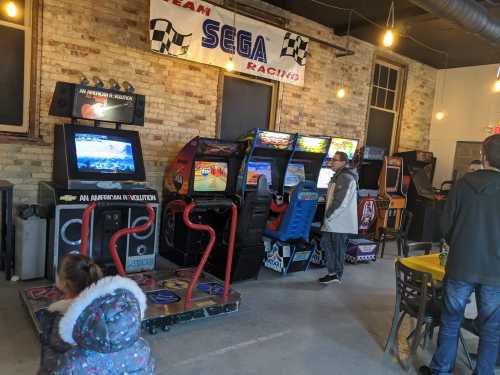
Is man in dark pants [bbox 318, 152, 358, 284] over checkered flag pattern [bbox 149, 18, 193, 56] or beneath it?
beneath

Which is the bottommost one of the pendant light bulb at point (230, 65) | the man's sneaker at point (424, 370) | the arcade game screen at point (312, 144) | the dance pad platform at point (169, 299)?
the man's sneaker at point (424, 370)

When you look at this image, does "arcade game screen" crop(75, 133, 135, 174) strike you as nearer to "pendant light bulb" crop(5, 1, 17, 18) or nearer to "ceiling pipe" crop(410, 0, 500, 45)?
"pendant light bulb" crop(5, 1, 17, 18)

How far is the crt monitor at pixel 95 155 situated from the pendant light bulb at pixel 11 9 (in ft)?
4.00

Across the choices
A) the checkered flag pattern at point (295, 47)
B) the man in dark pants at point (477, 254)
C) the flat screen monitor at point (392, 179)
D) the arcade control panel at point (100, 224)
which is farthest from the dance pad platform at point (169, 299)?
the flat screen monitor at point (392, 179)

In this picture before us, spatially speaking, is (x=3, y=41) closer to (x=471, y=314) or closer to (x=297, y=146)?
(x=297, y=146)

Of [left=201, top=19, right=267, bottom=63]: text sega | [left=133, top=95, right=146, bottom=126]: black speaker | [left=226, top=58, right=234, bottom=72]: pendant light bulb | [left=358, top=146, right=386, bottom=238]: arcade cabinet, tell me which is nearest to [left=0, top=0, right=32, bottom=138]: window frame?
[left=133, top=95, right=146, bottom=126]: black speaker

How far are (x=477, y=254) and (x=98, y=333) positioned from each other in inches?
86.4

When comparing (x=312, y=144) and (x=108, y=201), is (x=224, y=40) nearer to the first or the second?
(x=312, y=144)

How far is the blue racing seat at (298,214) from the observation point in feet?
15.6

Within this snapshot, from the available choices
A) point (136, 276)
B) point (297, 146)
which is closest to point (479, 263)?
point (136, 276)

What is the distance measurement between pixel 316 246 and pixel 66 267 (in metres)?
4.09

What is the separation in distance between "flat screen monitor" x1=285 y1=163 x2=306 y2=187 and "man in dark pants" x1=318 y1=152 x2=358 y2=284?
128 cm

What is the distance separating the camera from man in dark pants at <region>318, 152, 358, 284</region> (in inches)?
182

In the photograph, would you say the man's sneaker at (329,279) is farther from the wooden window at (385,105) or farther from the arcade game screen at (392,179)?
the wooden window at (385,105)
